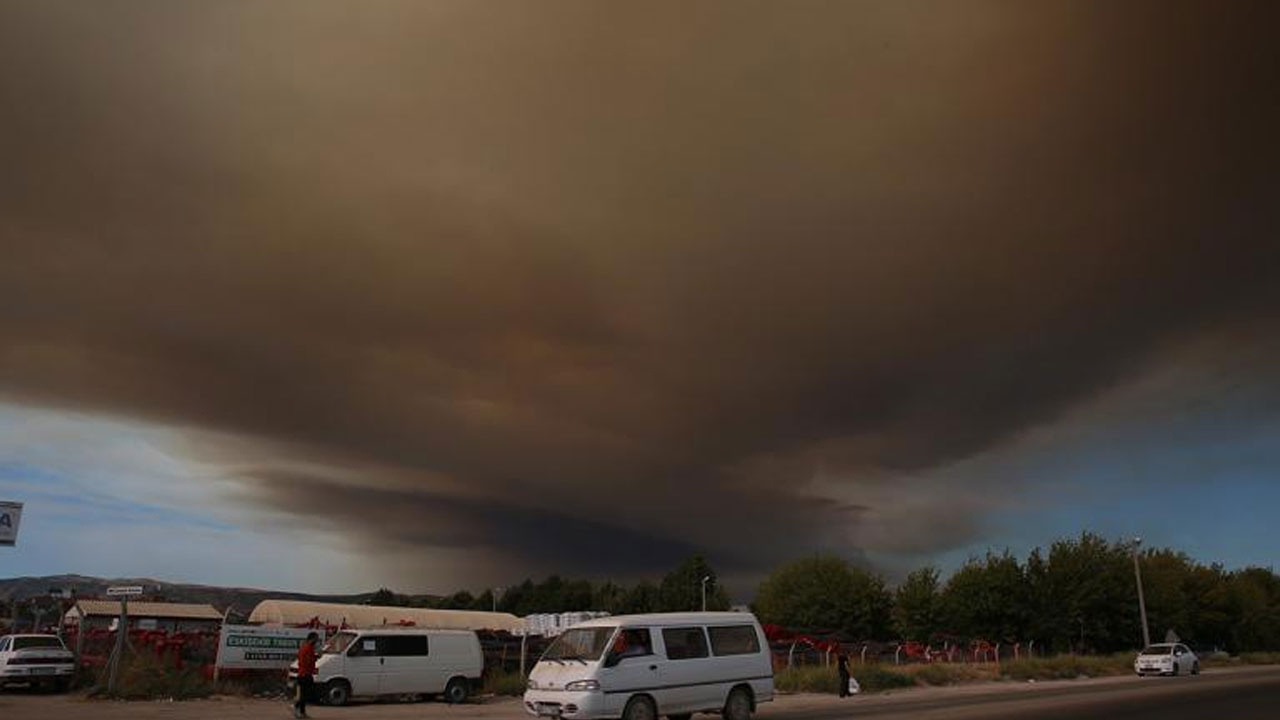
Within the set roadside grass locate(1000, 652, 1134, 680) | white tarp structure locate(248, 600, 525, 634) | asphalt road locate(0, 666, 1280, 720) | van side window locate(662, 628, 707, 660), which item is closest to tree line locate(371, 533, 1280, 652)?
roadside grass locate(1000, 652, 1134, 680)

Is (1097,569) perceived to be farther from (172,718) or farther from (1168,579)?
(172,718)

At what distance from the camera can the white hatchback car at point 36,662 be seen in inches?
1080

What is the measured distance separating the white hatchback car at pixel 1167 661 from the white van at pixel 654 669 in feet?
120

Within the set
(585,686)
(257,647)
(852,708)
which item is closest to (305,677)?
(585,686)

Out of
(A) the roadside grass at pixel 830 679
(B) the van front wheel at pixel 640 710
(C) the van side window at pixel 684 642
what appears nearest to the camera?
(B) the van front wheel at pixel 640 710

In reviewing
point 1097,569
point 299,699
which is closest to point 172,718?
point 299,699

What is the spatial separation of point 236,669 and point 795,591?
Result: 86520 mm

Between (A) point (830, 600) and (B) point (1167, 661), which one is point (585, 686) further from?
(A) point (830, 600)

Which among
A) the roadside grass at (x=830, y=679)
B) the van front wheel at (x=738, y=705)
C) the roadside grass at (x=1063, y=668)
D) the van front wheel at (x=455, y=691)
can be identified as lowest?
the roadside grass at (x=1063, y=668)

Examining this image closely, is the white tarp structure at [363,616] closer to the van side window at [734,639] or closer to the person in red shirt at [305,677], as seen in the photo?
the person in red shirt at [305,677]

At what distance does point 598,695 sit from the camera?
17.9 m

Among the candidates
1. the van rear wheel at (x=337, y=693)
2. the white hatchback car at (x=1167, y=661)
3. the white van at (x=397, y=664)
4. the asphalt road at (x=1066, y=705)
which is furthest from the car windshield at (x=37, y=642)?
the white hatchback car at (x=1167, y=661)

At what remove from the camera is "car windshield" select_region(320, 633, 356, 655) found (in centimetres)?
2638

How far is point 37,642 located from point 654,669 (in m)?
21.2
